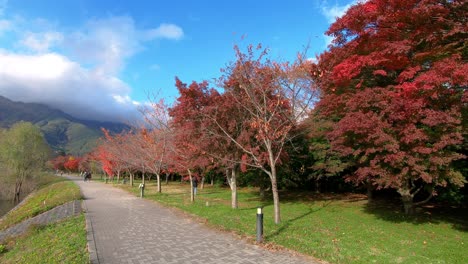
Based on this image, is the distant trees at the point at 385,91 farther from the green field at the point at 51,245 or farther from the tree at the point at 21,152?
the tree at the point at 21,152

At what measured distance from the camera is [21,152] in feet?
120

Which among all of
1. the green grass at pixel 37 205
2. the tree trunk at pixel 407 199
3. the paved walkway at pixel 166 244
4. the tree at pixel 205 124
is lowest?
the green grass at pixel 37 205

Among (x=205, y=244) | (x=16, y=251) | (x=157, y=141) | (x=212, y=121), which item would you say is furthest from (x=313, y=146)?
(x=16, y=251)

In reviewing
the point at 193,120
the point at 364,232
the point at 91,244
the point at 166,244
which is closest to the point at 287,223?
the point at 364,232

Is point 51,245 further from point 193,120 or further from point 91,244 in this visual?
point 193,120

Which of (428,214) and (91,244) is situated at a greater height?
(91,244)

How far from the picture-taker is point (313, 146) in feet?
49.9

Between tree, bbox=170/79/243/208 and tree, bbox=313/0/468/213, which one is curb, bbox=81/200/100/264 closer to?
tree, bbox=170/79/243/208

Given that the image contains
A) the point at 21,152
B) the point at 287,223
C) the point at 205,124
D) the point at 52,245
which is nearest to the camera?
the point at 52,245

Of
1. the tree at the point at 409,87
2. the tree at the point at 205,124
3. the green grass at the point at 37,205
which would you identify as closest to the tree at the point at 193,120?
the tree at the point at 205,124

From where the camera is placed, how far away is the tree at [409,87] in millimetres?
7191

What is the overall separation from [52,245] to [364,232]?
8.70 m

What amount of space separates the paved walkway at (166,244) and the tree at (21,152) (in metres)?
33.5

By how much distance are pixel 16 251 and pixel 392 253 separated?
10.4 metres
